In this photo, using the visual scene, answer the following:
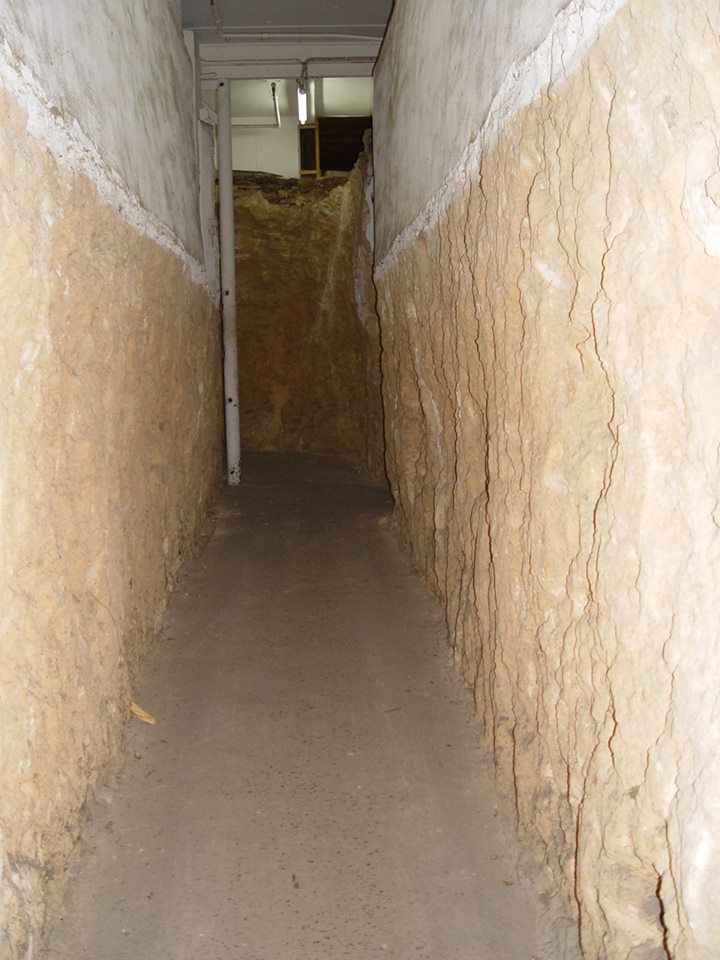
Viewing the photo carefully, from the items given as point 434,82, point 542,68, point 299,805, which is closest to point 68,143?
point 542,68

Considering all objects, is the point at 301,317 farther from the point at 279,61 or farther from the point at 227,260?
the point at 279,61

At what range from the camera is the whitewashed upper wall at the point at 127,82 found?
2.19 metres

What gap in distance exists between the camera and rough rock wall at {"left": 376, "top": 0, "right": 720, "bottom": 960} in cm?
140

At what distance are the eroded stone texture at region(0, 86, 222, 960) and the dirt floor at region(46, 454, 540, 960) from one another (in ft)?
0.73

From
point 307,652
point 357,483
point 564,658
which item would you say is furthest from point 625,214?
point 357,483

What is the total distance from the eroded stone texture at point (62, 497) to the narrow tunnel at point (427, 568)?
0.05ft

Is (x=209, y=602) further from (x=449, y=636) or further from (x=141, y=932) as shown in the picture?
(x=141, y=932)

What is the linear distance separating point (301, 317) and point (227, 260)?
80.3 inches

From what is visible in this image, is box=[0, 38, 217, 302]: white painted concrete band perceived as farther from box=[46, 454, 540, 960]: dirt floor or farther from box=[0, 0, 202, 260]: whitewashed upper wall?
box=[46, 454, 540, 960]: dirt floor

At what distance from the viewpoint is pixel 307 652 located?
3.90 metres

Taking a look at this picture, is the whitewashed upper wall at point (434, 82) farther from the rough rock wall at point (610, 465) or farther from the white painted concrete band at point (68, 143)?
the white painted concrete band at point (68, 143)

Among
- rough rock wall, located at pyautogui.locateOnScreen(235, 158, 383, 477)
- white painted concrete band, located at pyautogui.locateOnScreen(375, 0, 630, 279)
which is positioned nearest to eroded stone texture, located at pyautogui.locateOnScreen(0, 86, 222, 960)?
white painted concrete band, located at pyautogui.locateOnScreen(375, 0, 630, 279)

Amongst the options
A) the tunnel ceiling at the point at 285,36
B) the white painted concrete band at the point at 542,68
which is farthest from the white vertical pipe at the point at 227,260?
the white painted concrete band at the point at 542,68

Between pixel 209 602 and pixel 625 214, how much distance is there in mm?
3497
